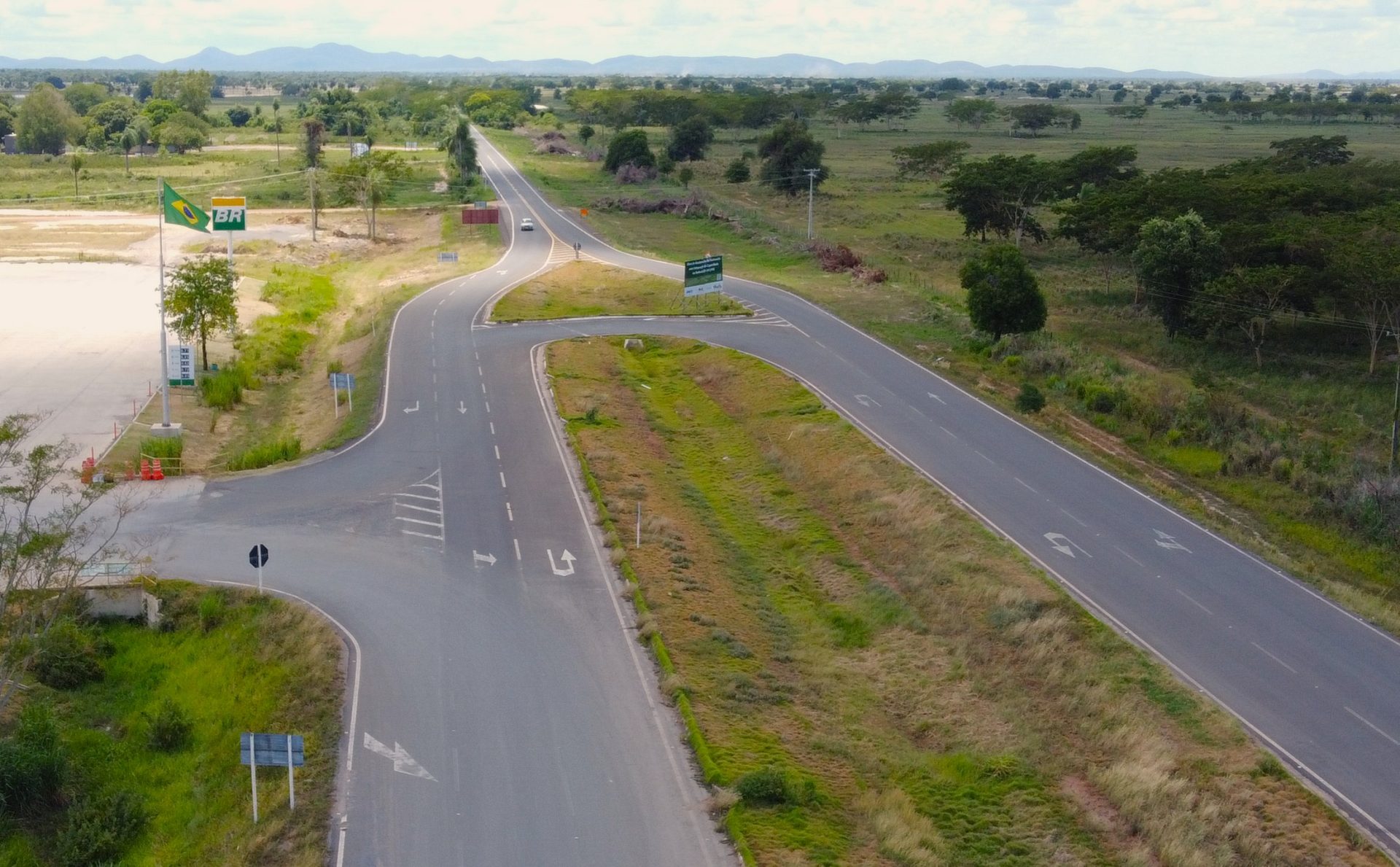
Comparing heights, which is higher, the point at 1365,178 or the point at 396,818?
the point at 1365,178

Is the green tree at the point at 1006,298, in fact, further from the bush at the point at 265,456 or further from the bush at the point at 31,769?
the bush at the point at 31,769

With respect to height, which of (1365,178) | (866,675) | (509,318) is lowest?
(866,675)

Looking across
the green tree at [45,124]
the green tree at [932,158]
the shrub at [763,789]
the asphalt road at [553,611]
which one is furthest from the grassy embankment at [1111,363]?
the green tree at [45,124]

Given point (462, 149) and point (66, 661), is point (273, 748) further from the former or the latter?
point (462, 149)

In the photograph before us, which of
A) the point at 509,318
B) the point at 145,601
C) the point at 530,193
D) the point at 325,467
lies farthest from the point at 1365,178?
the point at 145,601

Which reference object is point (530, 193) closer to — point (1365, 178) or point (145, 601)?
point (1365, 178)

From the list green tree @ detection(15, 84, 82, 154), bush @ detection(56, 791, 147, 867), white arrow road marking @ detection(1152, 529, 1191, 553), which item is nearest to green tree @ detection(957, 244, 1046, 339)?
white arrow road marking @ detection(1152, 529, 1191, 553)
